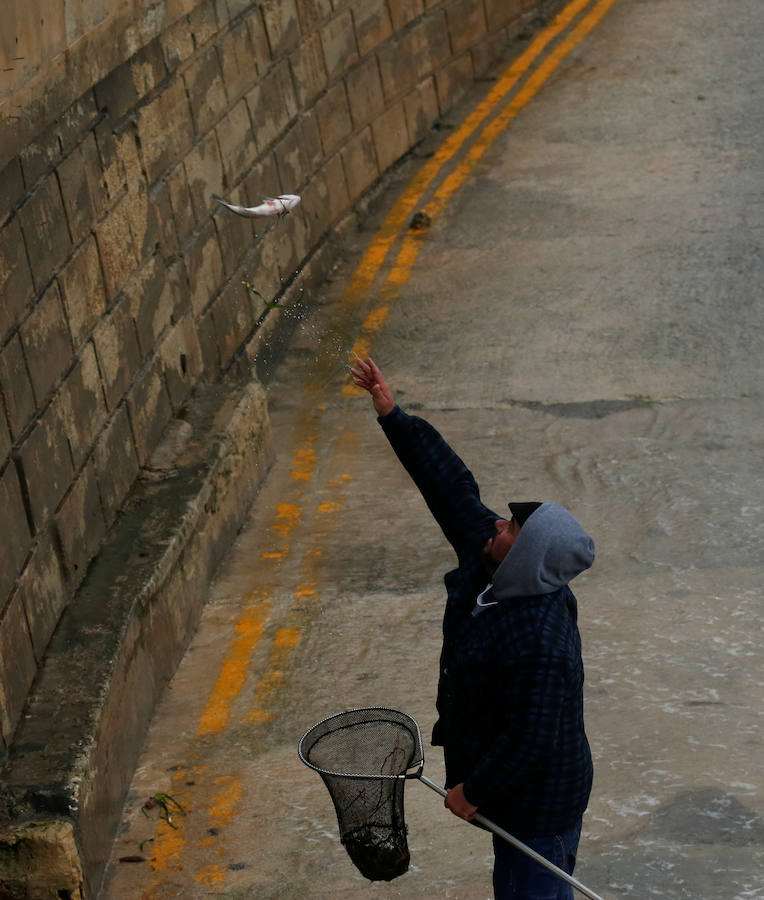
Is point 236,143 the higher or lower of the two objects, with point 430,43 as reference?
higher

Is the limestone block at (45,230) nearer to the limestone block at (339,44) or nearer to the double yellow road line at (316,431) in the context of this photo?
the double yellow road line at (316,431)

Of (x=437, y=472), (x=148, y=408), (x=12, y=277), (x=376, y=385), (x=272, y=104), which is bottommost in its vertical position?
(x=148, y=408)

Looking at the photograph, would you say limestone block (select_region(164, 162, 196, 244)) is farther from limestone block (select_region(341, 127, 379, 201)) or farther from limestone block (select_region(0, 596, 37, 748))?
limestone block (select_region(341, 127, 379, 201))

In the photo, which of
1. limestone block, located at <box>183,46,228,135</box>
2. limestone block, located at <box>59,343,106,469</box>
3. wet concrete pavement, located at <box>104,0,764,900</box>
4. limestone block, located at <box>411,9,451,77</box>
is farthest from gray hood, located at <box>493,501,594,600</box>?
limestone block, located at <box>411,9,451,77</box>

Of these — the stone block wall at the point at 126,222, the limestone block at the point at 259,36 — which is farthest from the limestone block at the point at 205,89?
the limestone block at the point at 259,36

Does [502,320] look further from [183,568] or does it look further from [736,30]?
[736,30]

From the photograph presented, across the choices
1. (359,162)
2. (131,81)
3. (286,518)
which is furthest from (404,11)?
(286,518)

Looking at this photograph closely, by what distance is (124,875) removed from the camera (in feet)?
16.9

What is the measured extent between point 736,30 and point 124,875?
36.5 feet

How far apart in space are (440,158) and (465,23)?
1.56 meters

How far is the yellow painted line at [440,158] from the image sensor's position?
10.5m

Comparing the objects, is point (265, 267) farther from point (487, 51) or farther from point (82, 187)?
point (487, 51)

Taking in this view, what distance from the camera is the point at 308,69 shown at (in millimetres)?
10062

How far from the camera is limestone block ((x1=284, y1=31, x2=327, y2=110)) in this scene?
9875 millimetres
